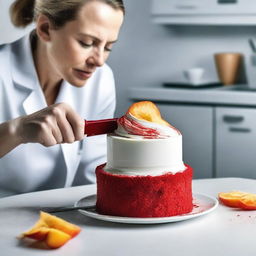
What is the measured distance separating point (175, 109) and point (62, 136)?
215 centimetres

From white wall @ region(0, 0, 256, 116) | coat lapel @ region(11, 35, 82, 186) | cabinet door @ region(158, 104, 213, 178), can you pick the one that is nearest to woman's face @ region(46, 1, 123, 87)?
coat lapel @ region(11, 35, 82, 186)

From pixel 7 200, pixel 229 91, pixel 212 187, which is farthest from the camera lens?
pixel 229 91

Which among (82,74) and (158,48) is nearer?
(82,74)

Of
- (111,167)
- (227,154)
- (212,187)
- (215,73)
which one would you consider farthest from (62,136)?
(215,73)

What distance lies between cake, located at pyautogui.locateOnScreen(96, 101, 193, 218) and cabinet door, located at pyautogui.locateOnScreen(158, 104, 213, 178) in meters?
2.07

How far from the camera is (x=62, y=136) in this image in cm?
147

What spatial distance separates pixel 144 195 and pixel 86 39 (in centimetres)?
68

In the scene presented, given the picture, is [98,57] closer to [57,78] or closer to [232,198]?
[57,78]

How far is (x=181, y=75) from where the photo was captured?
4.10 meters

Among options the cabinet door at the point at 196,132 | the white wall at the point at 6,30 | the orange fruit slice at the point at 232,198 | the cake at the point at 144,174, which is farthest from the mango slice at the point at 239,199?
the white wall at the point at 6,30

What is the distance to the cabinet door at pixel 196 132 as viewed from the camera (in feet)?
11.5

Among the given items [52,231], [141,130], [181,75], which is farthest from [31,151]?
[181,75]

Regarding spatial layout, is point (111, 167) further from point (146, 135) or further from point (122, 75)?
point (122, 75)

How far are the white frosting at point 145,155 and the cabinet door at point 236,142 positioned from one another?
1992 mm
